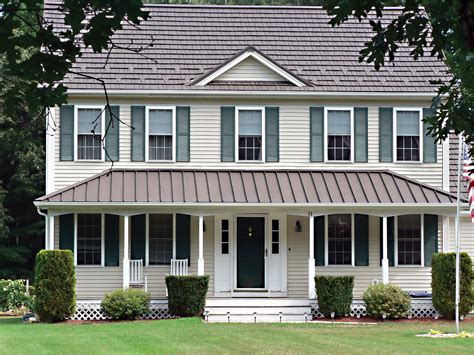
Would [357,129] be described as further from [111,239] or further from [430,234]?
[111,239]

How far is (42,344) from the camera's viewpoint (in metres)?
17.1

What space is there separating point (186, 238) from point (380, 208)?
4809mm

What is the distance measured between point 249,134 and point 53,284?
639 cm

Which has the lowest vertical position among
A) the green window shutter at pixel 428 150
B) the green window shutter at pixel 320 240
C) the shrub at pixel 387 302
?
the shrub at pixel 387 302

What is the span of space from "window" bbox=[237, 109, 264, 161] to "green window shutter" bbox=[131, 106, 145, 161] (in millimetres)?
2445

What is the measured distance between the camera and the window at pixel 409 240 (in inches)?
969

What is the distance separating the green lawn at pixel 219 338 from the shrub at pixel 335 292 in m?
1.35

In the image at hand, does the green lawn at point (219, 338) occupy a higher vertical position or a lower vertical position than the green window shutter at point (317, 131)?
lower

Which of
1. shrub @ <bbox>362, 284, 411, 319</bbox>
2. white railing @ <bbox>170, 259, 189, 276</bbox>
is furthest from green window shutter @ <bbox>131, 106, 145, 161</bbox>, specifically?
shrub @ <bbox>362, 284, 411, 319</bbox>

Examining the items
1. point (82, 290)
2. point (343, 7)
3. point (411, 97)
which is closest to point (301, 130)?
point (411, 97)

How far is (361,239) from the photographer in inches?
966

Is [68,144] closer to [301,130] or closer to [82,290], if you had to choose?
[82,290]

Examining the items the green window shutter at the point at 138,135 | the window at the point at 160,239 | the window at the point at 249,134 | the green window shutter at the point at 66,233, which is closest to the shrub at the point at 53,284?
the green window shutter at the point at 66,233

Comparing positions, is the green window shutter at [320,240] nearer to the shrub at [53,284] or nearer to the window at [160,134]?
the window at [160,134]
